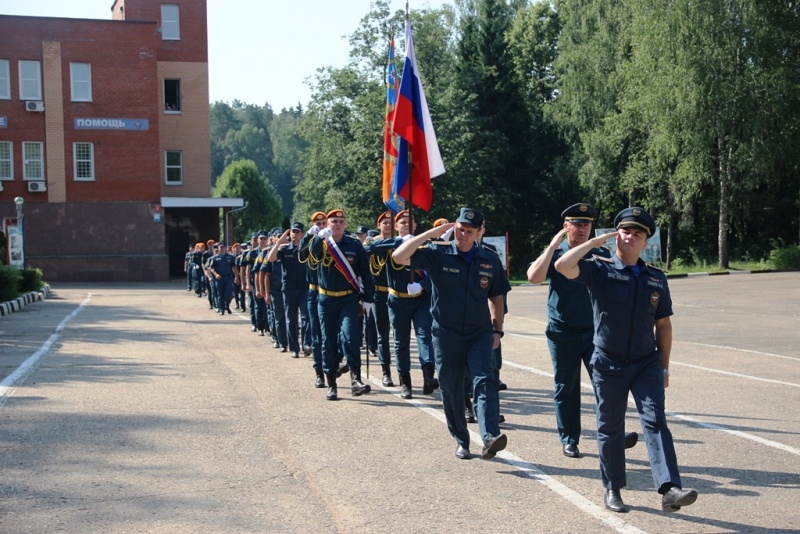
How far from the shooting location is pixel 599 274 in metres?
5.96

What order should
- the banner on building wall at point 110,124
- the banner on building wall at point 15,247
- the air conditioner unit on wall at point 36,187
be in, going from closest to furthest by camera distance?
the banner on building wall at point 15,247 < the air conditioner unit on wall at point 36,187 < the banner on building wall at point 110,124

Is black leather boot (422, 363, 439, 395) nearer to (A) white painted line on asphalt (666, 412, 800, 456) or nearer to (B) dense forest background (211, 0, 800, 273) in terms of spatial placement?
(A) white painted line on asphalt (666, 412, 800, 456)

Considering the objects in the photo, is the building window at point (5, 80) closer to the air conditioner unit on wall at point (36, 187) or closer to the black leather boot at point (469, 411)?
the air conditioner unit on wall at point (36, 187)

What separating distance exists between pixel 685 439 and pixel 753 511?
223 cm

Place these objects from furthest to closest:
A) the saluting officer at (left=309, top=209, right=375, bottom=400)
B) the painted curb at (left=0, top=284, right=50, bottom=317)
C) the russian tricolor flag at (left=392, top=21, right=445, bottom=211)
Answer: the painted curb at (left=0, top=284, right=50, bottom=317)
the russian tricolor flag at (left=392, top=21, right=445, bottom=211)
the saluting officer at (left=309, top=209, right=375, bottom=400)

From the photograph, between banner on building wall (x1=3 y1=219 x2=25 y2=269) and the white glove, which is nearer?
the white glove

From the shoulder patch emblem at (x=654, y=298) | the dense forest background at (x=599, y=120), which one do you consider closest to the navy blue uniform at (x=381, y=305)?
the shoulder patch emblem at (x=654, y=298)

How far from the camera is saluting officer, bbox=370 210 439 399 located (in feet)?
34.3

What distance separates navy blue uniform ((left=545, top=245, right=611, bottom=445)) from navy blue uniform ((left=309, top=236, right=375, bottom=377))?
3490mm

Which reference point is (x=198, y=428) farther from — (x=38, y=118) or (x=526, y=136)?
(x=526, y=136)

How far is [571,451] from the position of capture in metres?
7.58

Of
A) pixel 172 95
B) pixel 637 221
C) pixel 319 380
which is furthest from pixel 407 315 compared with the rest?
pixel 172 95

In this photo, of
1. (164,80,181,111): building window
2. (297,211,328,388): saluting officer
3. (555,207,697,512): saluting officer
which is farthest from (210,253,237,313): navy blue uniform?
(164,80,181,111): building window

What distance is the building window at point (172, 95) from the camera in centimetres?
5056
